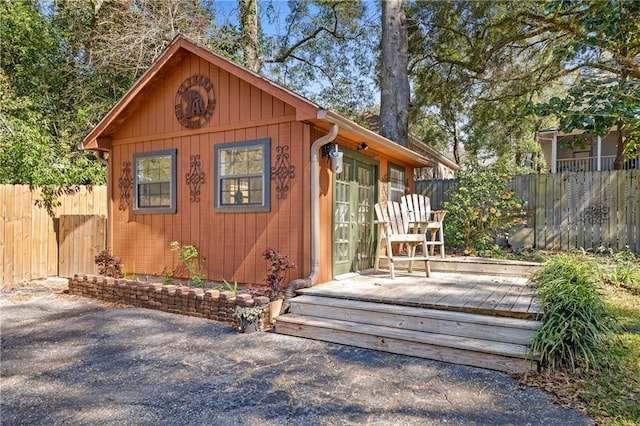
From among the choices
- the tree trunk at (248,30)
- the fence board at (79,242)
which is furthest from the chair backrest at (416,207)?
the tree trunk at (248,30)

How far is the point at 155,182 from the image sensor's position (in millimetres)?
6199

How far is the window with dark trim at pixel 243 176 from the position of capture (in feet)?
16.8

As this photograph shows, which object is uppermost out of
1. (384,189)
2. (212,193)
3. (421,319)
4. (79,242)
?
(384,189)

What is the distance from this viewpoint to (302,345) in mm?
3744

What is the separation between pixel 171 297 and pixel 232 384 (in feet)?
7.93

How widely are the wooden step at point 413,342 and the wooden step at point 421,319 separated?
0.06 m

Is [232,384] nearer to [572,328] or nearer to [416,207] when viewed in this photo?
[572,328]

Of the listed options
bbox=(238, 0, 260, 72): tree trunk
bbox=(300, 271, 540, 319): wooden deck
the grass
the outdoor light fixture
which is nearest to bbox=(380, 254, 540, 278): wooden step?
bbox=(300, 271, 540, 319): wooden deck

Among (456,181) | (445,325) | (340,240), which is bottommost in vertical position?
(445,325)

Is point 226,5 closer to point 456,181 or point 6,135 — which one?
point 6,135

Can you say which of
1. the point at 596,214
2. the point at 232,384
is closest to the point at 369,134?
the point at 232,384

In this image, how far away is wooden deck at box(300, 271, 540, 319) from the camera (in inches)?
144

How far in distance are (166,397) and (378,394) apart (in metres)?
1.41

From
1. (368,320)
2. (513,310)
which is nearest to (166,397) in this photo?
(368,320)
